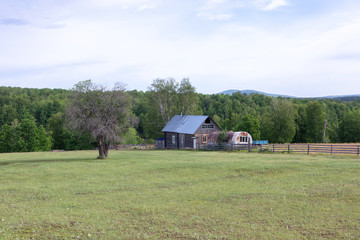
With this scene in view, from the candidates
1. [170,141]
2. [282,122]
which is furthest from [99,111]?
[282,122]

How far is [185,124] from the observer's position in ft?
194

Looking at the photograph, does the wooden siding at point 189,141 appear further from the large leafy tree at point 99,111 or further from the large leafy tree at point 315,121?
the large leafy tree at point 315,121

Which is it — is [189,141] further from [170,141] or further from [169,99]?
[169,99]

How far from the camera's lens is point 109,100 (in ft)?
118

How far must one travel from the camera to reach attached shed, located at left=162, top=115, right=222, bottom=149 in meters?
55.9

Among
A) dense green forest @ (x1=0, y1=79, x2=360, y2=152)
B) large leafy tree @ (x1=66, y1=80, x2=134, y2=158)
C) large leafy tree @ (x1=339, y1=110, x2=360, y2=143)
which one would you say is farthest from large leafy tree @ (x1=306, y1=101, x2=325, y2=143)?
large leafy tree @ (x1=66, y1=80, x2=134, y2=158)

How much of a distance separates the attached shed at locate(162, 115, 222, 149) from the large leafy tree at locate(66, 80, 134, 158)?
2098 cm

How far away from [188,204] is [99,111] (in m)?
24.3

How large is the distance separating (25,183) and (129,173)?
7.17 m

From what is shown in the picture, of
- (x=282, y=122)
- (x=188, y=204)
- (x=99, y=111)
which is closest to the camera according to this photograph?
(x=188, y=204)

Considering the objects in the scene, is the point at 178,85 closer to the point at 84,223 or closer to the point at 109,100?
the point at 109,100

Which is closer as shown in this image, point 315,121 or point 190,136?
point 190,136

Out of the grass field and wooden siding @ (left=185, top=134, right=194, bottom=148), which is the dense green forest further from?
the grass field

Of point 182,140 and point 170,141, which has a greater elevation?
point 182,140
